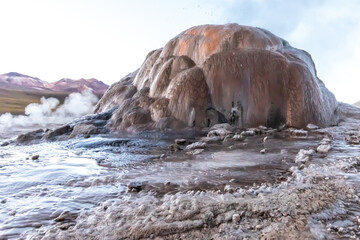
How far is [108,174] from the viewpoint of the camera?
4.47 metres

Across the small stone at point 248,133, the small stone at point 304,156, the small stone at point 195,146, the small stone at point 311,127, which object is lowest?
the small stone at point 195,146

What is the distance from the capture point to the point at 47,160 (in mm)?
5887

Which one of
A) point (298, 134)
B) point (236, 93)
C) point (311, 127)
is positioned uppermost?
point (236, 93)

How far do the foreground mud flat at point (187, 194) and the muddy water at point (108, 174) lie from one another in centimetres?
1

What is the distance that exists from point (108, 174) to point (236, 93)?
6060 mm

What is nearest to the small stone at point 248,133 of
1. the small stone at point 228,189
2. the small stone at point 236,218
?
the small stone at point 228,189

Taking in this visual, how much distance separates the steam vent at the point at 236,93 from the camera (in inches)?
367

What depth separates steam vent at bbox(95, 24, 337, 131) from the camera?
9.31 metres

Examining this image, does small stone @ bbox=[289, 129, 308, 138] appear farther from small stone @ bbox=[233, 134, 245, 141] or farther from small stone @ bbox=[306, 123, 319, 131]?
small stone @ bbox=[233, 134, 245, 141]

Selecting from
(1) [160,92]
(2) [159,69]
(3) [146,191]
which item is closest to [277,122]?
(1) [160,92]

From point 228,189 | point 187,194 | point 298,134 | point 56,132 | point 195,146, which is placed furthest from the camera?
point 56,132

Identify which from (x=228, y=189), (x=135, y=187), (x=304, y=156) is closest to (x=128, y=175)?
(x=135, y=187)

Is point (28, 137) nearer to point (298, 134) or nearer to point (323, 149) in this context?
point (298, 134)

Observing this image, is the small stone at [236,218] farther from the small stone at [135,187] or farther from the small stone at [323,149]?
the small stone at [323,149]
